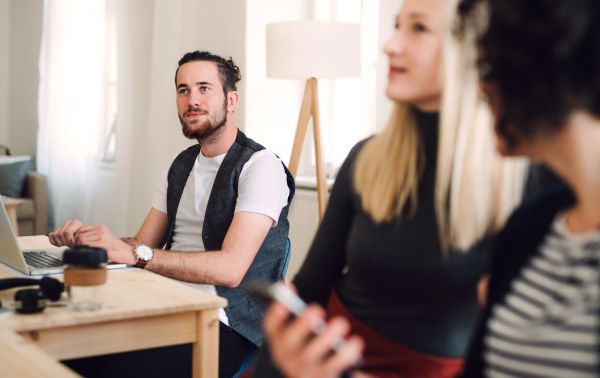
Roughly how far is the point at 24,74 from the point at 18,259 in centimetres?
540

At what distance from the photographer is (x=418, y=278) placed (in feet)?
2.88

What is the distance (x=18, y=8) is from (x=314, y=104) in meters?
4.90

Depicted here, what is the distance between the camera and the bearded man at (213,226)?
1521 millimetres

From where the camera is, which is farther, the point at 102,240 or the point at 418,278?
the point at 102,240

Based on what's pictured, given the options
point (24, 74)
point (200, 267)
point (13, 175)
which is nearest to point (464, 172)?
point (200, 267)

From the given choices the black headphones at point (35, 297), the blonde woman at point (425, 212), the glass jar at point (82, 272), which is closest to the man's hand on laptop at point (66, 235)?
the black headphones at point (35, 297)

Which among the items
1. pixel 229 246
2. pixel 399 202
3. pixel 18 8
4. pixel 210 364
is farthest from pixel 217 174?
pixel 18 8

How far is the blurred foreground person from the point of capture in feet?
1.99

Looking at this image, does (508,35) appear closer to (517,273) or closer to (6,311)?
(517,273)

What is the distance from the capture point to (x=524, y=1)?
62 centimetres

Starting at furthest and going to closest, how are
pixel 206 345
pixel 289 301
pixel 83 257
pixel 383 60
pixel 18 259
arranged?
Result: pixel 383 60 < pixel 18 259 < pixel 206 345 < pixel 83 257 < pixel 289 301

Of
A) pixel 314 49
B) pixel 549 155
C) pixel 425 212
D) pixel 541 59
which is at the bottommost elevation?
pixel 425 212

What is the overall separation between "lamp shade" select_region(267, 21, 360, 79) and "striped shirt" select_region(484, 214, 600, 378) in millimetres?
1833

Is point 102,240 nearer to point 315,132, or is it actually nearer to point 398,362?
point 398,362
